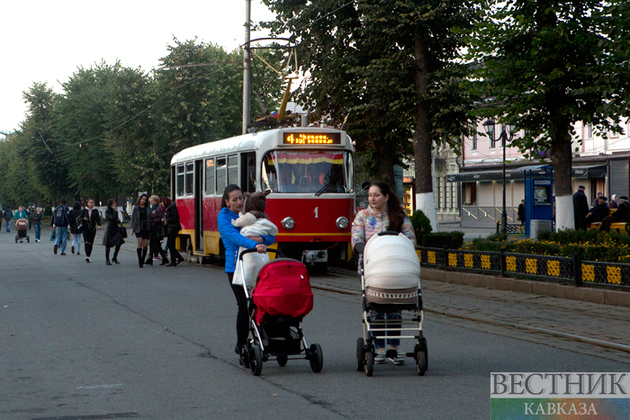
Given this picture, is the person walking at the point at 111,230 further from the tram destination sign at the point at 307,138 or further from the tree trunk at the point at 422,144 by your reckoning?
the tree trunk at the point at 422,144

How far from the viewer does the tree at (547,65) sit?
57.1ft

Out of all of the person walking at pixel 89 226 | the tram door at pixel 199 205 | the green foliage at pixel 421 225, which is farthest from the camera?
the person walking at pixel 89 226

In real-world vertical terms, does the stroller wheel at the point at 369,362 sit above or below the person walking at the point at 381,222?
below

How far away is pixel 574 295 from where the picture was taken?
13.5m

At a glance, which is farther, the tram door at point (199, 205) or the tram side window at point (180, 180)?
the tram side window at point (180, 180)

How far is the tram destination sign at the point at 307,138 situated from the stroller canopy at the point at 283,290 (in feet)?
36.1

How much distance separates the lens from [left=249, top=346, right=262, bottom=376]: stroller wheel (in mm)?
7531

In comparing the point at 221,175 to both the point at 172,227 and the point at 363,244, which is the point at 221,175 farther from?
the point at 363,244

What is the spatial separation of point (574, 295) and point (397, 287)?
23.0 feet

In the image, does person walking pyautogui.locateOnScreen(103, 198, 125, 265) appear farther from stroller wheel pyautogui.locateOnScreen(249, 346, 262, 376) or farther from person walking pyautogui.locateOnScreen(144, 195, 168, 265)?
stroller wheel pyautogui.locateOnScreen(249, 346, 262, 376)

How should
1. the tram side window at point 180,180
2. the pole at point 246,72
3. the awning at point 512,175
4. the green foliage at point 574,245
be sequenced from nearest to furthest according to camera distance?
the green foliage at point 574,245
the tram side window at point 180,180
the pole at point 246,72
the awning at point 512,175

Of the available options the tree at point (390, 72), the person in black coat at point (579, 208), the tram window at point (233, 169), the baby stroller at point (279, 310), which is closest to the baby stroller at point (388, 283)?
the baby stroller at point (279, 310)

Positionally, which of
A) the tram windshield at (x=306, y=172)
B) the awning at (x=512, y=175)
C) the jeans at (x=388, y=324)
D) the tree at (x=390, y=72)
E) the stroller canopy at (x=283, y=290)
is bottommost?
the jeans at (x=388, y=324)

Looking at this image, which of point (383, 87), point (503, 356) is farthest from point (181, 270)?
point (503, 356)
